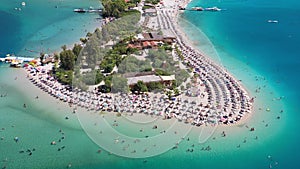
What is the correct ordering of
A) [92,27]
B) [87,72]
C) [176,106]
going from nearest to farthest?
[176,106]
[87,72]
[92,27]

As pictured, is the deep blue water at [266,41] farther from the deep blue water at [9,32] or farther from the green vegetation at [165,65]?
the deep blue water at [9,32]

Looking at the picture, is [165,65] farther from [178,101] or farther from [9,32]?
[9,32]

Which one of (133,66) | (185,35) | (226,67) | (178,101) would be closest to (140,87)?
(133,66)

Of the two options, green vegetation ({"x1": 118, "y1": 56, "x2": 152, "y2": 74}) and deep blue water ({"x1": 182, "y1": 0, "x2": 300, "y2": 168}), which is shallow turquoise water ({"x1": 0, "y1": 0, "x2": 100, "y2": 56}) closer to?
green vegetation ({"x1": 118, "y1": 56, "x2": 152, "y2": 74})

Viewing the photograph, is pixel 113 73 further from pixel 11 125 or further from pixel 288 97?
pixel 288 97

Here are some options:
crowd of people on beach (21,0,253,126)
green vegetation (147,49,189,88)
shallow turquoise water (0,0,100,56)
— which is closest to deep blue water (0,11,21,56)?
shallow turquoise water (0,0,100,56)

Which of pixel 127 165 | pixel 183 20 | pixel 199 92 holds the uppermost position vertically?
pixel 183 20

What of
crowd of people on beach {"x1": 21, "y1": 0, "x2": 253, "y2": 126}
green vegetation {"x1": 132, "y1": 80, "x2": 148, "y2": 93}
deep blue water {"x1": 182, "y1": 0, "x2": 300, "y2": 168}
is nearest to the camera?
crowd of people on beach {"x1": 21, "y1": 0, "x2": 253, "y2": 126}

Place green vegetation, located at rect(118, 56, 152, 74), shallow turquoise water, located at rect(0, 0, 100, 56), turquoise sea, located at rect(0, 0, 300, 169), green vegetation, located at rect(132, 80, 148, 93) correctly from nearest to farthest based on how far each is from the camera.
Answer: turquoise sea, located at rect(0, 0, 300, 169) < green vegetation, located at rect(132, 80, 148, 93) < green vegetation, located at rect(118, 56, 152, 74) < shallow turquoise water, located at rect(0, 0, 100, 56)

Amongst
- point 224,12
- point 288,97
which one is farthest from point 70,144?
→ point 224,12
